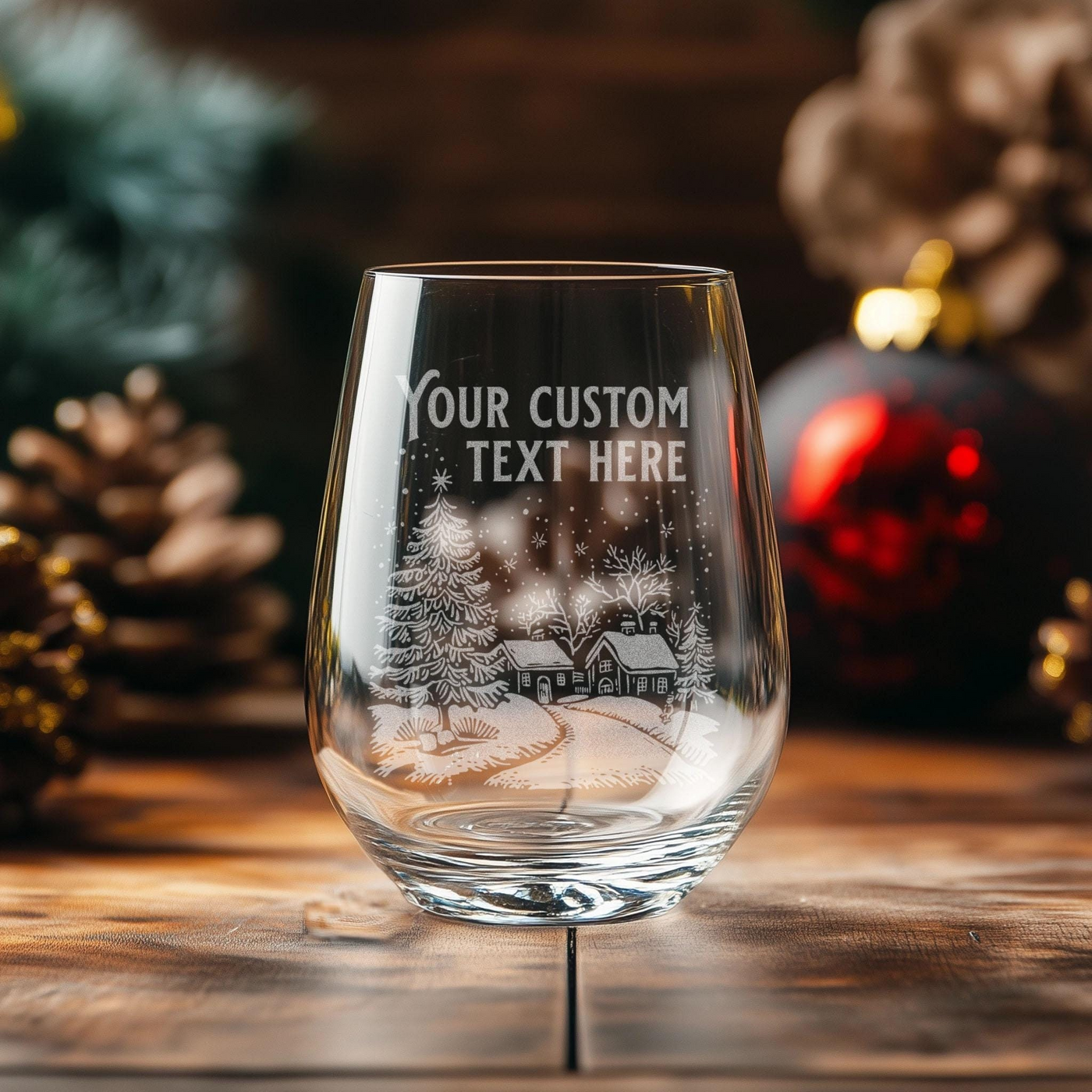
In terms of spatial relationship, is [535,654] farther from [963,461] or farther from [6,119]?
[6,119]

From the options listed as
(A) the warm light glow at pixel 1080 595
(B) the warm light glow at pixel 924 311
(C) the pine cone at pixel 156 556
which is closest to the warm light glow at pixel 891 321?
(B) the warm light glow at pixel 924 311

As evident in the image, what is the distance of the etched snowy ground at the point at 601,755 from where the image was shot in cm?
40

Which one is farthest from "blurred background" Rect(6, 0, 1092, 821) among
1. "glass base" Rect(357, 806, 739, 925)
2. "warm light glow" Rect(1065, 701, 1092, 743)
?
"glass base" Rect(357, 806, 739, 925)

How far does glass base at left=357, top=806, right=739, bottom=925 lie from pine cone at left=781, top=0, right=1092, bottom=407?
1.57ft

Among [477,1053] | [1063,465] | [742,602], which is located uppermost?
[1063,465]

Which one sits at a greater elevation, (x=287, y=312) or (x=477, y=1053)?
(x=287, y=312)

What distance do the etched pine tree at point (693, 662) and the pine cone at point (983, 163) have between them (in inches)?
18.2

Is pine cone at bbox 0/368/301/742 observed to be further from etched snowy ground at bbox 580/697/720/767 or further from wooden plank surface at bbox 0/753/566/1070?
etched snowy ground at bbox 580/697/720/767

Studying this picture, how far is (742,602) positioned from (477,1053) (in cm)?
15

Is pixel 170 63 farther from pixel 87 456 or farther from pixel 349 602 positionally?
pixel 349 602

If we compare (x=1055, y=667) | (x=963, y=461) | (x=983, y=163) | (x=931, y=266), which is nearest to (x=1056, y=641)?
(x=1055, y=667)

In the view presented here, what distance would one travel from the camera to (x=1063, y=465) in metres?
0.72

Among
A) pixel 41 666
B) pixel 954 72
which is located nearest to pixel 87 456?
pixel 41 666

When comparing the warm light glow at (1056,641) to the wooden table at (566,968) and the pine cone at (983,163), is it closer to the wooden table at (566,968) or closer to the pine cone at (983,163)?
the wooden table at (566,968)
